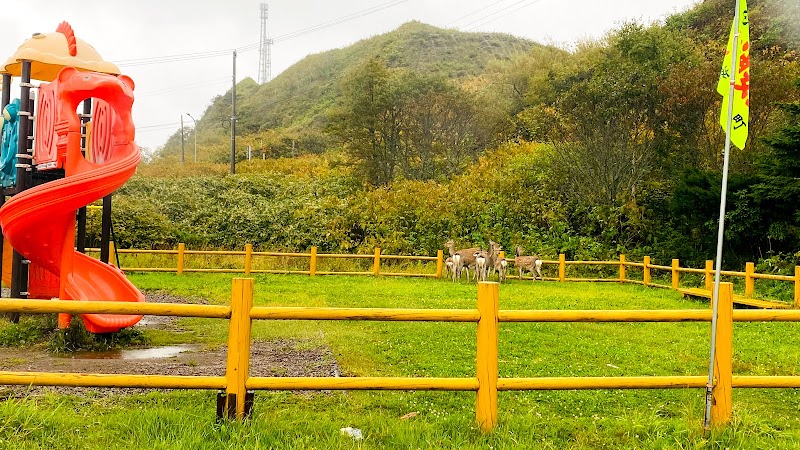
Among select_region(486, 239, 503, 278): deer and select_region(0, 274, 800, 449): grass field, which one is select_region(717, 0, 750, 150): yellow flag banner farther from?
select_region(486, 239, 503, 278): deer

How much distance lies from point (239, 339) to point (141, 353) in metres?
3.93

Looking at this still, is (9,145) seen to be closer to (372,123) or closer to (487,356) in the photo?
(487,356)

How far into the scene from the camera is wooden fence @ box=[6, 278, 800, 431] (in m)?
4.32

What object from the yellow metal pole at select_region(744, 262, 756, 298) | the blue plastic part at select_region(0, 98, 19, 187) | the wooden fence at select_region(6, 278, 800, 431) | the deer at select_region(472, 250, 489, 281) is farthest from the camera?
the deer at select_region(472, 250, 489, 281)

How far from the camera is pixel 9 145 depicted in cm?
981

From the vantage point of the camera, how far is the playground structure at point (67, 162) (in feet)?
25.4

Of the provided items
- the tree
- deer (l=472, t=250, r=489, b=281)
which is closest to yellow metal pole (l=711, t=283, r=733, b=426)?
deer (l=472, t=250, r=489, b=281)

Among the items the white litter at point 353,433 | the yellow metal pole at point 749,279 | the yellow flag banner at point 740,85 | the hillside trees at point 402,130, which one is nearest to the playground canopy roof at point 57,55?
the white litter at point 353,433

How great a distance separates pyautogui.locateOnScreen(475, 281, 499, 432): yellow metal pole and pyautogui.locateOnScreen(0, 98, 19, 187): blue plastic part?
822 cm

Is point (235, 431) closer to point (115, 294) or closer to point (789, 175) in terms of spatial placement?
point (115, 294)

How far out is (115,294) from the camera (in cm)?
830

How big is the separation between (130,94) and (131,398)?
430 cm

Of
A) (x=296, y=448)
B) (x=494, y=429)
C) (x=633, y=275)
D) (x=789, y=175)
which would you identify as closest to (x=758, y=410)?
(x=494, y=429)

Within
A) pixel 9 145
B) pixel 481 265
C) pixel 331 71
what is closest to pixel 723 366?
pixel 9 145
